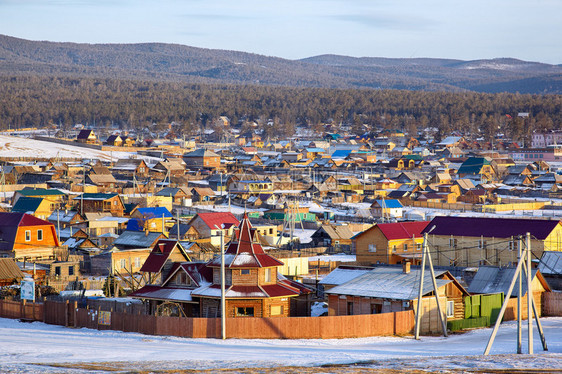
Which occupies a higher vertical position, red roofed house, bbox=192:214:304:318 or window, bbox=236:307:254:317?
red roofed house, bbox=192:214:304:318

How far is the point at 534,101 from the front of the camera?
195 meters

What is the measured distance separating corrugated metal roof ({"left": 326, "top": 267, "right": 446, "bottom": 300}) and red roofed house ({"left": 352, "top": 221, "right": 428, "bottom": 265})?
12282 millimetres

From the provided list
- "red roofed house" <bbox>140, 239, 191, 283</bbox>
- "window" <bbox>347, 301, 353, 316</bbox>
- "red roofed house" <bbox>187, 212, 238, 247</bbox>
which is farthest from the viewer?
"red roofed house" <bbox>187, 212, 238, 247</bbox>

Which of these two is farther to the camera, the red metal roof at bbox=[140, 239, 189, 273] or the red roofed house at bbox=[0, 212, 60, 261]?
the red roofed house at bbox=[0, 212, 60, 261]

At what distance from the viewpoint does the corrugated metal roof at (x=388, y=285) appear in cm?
2594

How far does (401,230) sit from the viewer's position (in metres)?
41.9

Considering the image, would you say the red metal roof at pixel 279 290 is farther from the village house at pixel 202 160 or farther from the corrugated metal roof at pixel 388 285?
the village house at pixel 202 160

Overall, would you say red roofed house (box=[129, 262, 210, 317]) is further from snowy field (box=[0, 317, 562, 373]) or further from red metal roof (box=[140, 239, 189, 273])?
red metal roof (box=[140, 239, 189, 273])

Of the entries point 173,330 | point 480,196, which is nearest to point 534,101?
point 480,196

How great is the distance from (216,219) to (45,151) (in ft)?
243

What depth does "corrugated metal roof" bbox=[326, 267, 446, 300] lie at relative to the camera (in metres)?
25.9

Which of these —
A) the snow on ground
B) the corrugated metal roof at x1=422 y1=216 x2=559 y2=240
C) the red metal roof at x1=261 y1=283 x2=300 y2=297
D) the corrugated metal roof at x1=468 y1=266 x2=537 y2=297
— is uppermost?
the snow on ground

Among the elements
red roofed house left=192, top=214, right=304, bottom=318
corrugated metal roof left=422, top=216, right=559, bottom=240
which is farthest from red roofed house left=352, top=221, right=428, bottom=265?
red roofed house left=192, top=214, right=304, bottom=318

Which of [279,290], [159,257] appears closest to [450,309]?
[279,290]
